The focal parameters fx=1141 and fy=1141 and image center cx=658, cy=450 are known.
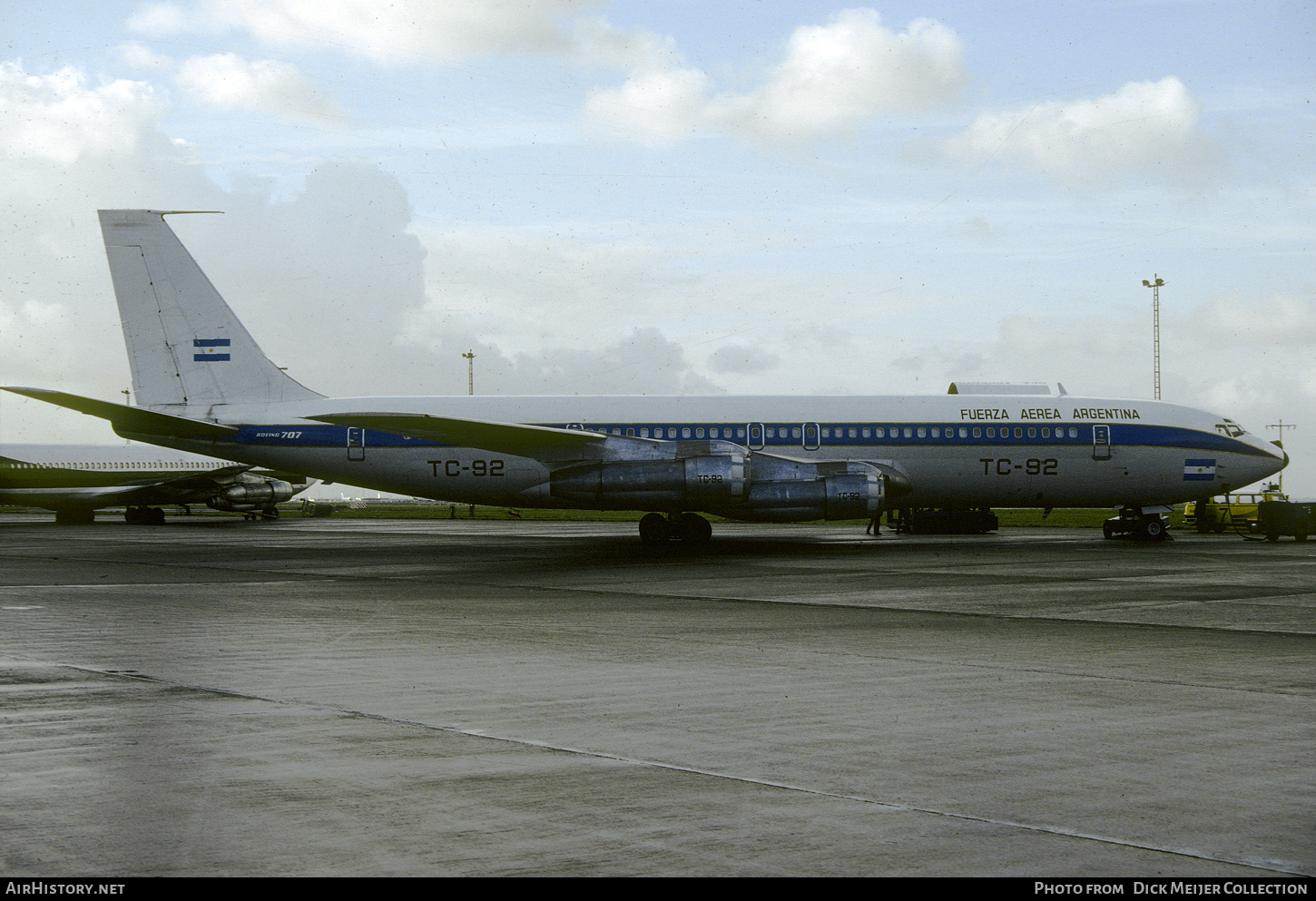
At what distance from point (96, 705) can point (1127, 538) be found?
30.5m

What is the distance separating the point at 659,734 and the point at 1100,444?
25.6 m

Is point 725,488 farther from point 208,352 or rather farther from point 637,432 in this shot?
point 208,352

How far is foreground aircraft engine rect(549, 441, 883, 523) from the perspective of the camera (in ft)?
85.4

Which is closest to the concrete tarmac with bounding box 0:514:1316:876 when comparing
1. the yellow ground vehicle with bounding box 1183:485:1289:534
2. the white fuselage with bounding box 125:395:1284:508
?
the white fuselage with bounding box 125:395:1284:508

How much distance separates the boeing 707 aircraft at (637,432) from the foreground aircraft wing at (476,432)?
0.78ft

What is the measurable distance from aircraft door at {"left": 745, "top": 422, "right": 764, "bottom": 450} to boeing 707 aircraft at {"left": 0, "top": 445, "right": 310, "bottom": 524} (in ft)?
100

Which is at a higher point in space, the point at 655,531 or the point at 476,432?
the point at 476,432

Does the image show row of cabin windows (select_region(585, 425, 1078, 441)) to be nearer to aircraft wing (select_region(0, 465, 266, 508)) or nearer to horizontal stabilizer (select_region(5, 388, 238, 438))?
horizontal stabilizer (select_region(5, 388, 238, 438))

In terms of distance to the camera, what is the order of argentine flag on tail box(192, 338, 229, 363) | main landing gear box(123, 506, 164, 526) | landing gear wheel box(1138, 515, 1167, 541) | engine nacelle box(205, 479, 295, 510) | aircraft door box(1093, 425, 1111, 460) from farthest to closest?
main landing gear box(123, 506, 164, 526), engine nacelle box(205, 479, 295, 510), landing gear wheel box(1138, 515, 1167, 541), argentine flag on tail box(192, 338, 229, 363), aircraft door box(1093, 425, 1111, 460)

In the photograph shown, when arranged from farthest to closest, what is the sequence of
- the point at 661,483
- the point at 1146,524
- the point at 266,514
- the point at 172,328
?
the point at 266,514
the point at 1146,524
the point at 172,328
the point at 661,483

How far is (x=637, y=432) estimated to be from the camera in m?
29.2

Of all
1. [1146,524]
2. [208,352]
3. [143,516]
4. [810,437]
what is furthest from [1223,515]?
[143,516]

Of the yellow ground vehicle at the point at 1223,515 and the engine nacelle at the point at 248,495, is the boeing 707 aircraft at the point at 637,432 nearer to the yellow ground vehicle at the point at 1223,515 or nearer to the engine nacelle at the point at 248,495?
the yellow ground vehicle at the point at 1223,515

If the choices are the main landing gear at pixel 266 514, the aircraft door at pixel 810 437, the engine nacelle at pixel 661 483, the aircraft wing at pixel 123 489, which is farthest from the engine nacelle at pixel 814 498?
the main landing gear at pixel 266 514
